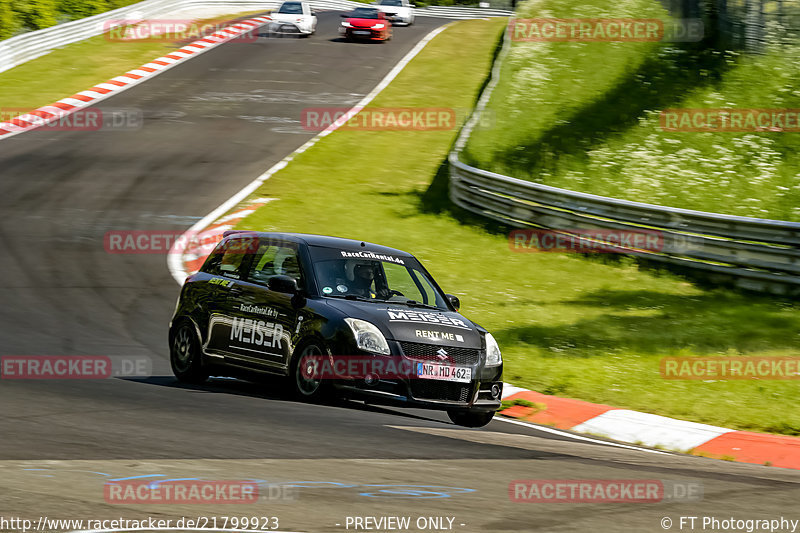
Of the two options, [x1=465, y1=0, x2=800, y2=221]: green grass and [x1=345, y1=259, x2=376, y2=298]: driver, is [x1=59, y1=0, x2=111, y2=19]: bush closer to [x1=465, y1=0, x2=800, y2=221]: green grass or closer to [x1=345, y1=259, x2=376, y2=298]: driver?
[x1=465, y1=0, x2=800, y2=221]: green grass

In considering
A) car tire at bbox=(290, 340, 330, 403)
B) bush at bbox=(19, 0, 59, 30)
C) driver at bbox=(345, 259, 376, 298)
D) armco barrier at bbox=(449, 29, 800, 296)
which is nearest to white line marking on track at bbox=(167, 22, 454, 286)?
armco barrier at bbox=(449, 29, 800, 296)

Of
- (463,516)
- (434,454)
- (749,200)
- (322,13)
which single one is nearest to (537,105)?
(749,200)

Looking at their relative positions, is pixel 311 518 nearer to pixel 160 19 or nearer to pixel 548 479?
pixel 548 479

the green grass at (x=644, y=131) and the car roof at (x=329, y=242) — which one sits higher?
the car roof at (x=329, y=242)

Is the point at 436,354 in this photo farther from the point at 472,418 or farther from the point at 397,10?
the point at 397,10

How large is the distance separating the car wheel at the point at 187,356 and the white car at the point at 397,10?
3671cm

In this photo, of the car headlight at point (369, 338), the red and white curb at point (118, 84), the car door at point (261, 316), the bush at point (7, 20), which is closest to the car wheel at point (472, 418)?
the car headlight at point (369, 338)

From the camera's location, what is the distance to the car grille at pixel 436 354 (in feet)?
30.7

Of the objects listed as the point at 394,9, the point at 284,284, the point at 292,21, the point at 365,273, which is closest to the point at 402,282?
the point at 365,273

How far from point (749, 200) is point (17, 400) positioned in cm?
1539

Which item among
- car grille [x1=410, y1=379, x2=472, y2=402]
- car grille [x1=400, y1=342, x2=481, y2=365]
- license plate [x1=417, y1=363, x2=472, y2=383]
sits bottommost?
car grille [x1=410, y1=379, x2=472, y2=402]

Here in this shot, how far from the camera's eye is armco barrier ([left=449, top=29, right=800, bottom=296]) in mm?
16500

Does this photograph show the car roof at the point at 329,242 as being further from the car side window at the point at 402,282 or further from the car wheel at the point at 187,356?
the car wheel at the point at 187,356

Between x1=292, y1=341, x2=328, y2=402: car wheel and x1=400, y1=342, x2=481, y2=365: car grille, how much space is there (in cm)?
75
